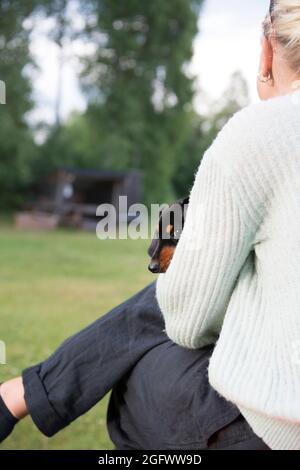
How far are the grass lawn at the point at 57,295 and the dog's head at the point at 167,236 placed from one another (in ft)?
4.47

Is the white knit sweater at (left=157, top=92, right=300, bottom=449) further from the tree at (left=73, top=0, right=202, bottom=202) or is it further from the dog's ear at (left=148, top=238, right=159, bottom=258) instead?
the tree at (left=73, top=0, right=202, bottom=202)

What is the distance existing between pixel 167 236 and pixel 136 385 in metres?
0.36

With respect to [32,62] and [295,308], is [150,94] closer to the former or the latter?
[32,62]

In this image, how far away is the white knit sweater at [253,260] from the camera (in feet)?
3.45

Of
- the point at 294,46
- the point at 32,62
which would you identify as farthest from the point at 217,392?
the point at 32,62

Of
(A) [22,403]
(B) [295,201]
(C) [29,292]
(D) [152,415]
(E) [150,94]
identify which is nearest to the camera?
(B) [295,201]

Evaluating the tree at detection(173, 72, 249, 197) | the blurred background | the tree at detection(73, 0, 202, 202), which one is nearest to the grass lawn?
the blurred background

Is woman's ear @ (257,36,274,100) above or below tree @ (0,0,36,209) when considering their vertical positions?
below

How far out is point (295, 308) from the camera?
42.1 inches

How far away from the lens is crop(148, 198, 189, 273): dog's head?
4.19 feet

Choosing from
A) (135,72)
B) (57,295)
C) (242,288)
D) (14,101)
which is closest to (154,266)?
(242,288)
